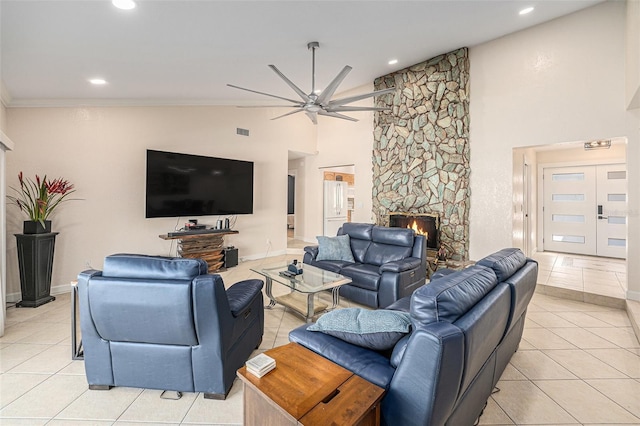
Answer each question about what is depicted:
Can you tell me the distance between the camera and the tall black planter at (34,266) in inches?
141

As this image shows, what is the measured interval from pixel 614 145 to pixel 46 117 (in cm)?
992

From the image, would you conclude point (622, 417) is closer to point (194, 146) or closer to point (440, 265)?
point (440, 265)

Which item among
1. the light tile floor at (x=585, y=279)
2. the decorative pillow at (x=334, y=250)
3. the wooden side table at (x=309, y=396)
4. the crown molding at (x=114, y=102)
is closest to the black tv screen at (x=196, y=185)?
the crown molding at (x=114, y=102)

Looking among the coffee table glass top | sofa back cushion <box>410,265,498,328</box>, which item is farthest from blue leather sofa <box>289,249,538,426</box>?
the coffee table glass top

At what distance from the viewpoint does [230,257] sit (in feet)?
18.4

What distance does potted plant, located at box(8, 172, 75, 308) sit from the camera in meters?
3.58

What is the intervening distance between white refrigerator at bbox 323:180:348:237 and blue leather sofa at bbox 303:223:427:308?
3158 mm

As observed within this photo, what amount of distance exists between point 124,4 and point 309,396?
3.09m

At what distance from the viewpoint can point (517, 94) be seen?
464cm

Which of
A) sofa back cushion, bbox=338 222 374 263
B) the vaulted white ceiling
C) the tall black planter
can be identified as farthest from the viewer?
sofa back cushion, bbox=338 222 374 263

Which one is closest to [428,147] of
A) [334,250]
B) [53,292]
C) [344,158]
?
[344,158]

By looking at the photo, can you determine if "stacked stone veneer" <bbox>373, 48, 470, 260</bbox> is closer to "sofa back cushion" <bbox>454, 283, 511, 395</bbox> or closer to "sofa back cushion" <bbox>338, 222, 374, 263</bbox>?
"sofa back cushion" <bbox>338, 222, 374, 263</bbox>

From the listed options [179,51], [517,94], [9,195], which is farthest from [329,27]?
[9,195]

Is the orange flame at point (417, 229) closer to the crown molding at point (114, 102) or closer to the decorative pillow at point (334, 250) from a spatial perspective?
the decorative pillow at point (334, 250)
